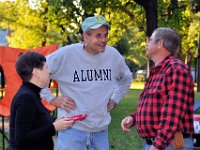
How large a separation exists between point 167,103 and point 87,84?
46.2 inches

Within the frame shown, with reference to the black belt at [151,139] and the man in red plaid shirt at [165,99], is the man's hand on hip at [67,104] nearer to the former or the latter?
the man in red plaid shirt at [165,99]

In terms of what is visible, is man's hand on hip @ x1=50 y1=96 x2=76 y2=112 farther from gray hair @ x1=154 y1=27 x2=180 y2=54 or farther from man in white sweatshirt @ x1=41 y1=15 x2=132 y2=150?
gray hair @ x1=154 y1=27 x2=180 y2=54

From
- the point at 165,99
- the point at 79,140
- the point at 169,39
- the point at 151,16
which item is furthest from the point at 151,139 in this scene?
the point at 151,16

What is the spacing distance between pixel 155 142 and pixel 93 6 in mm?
12851

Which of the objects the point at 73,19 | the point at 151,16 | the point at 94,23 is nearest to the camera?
the point at 94,23

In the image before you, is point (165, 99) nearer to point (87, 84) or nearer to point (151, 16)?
point (87, 84)

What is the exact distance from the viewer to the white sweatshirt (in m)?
3.77

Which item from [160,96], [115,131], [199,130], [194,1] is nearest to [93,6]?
[115,131]

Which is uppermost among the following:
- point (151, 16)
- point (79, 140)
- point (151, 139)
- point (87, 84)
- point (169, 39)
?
point (151, 16)

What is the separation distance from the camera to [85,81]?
3.79 meters

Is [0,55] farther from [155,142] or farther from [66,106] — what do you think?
[155,142]

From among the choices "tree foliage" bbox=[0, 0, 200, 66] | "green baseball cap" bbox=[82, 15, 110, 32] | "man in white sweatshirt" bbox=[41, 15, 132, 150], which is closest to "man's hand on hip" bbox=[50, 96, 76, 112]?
"man in white sweatshirt" bbox=[41, 15, 132, 150]

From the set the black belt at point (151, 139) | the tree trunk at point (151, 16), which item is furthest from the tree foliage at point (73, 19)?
the black belt at point (151, 139)

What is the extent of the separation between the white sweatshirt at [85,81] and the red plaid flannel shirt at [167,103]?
0.82 metres
